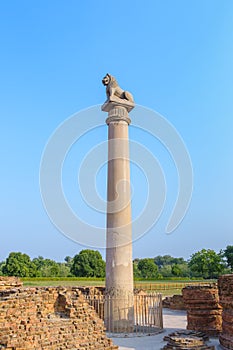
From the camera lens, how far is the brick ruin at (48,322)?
7387 millimetres

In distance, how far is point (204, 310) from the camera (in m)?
12.6

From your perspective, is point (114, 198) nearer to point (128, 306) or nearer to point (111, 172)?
point (111, 172)

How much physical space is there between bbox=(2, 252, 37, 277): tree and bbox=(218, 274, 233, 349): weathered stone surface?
1659 inches

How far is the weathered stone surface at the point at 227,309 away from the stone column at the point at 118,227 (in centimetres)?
374

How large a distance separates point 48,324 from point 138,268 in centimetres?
6054

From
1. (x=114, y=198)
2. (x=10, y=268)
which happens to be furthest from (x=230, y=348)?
(x=10, y=268)

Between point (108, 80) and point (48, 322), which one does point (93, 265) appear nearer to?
point (108, 80)

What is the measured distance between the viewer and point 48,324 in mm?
8023

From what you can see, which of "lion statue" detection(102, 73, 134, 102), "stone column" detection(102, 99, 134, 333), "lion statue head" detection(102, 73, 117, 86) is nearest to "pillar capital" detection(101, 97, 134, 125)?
"stone column" detection(102, 99, 134, 333)

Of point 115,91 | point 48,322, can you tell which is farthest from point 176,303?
point 48,322

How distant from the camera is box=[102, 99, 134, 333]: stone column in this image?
1315cm

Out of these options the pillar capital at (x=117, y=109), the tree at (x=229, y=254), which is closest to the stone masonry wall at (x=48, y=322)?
the pillar capital at (x=117, y=109)

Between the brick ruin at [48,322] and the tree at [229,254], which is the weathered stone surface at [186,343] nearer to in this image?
the brick ruin at [48,322]

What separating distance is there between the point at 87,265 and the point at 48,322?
45.2 meters
